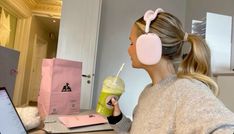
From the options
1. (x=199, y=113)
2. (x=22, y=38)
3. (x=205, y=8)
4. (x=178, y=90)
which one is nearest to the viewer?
(x=199, y=113)

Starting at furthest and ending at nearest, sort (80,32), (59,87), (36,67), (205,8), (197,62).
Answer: (36,67), (80,32), (205,8), (59,87), (197,62)

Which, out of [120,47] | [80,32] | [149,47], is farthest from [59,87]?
[120,47]

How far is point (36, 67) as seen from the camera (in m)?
6.28

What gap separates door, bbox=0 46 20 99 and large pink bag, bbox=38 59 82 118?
149 mm

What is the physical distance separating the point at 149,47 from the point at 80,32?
2331 millimetres

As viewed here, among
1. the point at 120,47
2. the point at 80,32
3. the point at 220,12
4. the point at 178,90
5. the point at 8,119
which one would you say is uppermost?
the point at 220,12

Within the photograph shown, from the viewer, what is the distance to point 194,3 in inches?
123

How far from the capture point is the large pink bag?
1.15 m

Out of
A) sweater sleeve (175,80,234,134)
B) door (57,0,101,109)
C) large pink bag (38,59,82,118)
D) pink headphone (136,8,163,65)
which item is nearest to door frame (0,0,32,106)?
door (57,0,101,109)

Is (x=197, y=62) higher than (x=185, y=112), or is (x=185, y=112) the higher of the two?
(x=197, y=62)

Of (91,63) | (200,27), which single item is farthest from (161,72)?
(91,63)

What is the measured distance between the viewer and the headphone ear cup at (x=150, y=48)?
755mm

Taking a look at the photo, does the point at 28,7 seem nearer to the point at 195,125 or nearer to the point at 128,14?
the point at 128,14

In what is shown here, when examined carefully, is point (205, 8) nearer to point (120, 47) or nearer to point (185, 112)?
point (120, 47)
